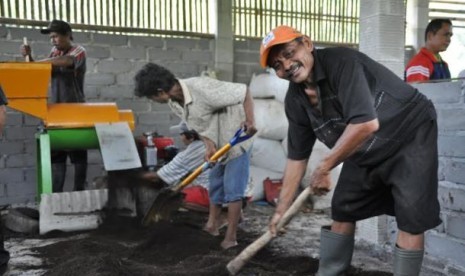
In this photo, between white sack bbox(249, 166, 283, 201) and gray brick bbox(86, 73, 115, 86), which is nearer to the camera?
white sack bbox(249, 166, 283, 201)

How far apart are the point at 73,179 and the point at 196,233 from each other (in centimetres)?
228

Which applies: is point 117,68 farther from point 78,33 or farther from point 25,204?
point 25,204

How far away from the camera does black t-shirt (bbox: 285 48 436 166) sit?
6.78 feet

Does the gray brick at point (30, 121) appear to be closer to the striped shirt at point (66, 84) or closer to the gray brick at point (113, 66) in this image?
the striped shirt at point (66, 84)

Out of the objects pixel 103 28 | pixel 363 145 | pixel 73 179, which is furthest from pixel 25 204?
pixel 363 145

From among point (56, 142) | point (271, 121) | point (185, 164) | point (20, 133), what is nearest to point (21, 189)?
point (20, 133)

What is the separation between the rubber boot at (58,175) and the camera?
201 inches

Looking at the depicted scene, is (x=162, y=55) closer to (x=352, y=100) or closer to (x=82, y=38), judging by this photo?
(x=82, y=38)

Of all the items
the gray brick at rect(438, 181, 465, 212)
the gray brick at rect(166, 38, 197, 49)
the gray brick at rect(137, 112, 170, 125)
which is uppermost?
the gray brick at rect(166, 38, 197, 49)

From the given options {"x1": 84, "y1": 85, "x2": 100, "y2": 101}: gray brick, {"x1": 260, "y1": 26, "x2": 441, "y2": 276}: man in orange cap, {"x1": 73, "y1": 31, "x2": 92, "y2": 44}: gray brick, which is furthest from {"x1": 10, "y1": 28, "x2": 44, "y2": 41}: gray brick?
{"x1": 260, "y1": 26, "x2": 441, "y2": 276}: man in orange cap

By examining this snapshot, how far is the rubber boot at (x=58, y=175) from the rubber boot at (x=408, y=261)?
150 inches

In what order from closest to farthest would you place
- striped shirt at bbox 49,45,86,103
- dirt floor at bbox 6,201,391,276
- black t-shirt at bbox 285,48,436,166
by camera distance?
black t-shirt at bbox 285,48,436,166 → dirt floor at bbox 6,201,391,276 → striped shirt at bbox 49,45,86,103

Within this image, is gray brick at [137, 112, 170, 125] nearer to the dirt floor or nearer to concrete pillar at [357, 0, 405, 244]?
the dirt floor

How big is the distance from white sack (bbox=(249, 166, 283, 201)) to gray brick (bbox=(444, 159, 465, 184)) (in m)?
2.58
